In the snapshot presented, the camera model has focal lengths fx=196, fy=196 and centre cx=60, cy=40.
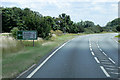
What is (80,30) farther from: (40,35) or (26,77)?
(26,77)

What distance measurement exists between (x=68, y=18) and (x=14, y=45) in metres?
74.7

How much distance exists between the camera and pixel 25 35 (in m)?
22.2

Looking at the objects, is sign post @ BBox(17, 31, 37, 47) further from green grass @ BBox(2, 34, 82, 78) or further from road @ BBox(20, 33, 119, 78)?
road @ BBox(20, 33, 119, 78)

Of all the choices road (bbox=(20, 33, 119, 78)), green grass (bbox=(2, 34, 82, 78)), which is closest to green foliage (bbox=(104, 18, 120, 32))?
road (bbox=(20, 33, 119, 78))

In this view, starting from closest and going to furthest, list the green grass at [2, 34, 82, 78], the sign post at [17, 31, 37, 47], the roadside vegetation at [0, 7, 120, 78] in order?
the green grass at [2, 34, 82, 78] < the roadside vegetation at [0, 7, 120, 78] < the sign post at [17, 31, 37, 47]

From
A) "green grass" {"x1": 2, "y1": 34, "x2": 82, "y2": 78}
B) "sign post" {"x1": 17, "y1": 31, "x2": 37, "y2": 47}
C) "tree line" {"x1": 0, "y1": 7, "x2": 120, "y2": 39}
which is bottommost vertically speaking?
"green grass" {"x1": 2, "y1": 34, "x2": 82, "y2": 78}

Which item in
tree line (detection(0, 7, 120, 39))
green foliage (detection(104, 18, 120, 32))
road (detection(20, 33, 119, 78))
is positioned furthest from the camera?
green foliage (detection(104, 18, 120, 32))

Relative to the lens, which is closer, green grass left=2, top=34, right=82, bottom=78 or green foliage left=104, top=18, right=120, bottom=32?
green grass left=2, top=34, right=82, bottom=78

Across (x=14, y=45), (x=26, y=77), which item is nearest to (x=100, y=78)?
(x=26, y=77)

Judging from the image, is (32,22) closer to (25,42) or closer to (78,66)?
(25,42)

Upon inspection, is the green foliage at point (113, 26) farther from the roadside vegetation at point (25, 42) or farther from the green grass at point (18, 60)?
the green grass at point (18, 60)

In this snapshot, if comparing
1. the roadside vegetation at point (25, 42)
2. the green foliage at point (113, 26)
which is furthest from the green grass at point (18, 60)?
the green foliage at point (113, 26)

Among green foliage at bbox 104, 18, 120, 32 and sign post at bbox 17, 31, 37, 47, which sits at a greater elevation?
green foliage at bbox 104, 18, 120, 32

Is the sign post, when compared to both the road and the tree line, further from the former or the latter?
the tree line
